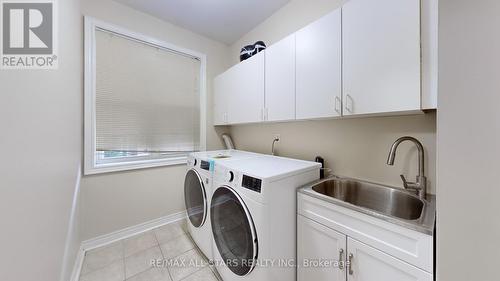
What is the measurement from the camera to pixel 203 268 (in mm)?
1595

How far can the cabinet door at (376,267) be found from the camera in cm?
77

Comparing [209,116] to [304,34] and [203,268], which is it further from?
[203,268]

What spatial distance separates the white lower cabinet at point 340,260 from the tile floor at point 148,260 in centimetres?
86

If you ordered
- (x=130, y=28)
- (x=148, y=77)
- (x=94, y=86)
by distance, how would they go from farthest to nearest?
(x=148, y=77) → (x=130, y=28) → (x=94, y=86)

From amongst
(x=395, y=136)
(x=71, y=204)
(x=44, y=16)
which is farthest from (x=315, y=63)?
(x=71, y=204)

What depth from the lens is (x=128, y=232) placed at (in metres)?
2.06

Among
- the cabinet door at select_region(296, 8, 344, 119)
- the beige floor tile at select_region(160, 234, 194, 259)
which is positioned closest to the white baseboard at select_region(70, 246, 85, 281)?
the beige floor tile at select_region(160, 234, 194, 259)

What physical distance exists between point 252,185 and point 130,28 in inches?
91.9

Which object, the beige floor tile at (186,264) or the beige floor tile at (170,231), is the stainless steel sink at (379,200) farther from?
the beige floor tile at (170,231)

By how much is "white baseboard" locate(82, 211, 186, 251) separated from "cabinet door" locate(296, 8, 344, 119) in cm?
216

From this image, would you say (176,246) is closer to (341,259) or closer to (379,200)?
(341,259)

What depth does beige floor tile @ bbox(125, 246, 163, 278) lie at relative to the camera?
1.56m

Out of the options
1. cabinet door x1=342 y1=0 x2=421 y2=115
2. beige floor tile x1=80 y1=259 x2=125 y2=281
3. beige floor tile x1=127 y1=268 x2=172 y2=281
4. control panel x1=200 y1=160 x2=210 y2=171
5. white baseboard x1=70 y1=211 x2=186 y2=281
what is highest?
cabinet door x1=342 y1=0 x2=421 y2=115

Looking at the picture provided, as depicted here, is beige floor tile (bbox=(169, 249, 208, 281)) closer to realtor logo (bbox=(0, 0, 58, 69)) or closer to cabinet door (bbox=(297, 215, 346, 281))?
cabinet door (bbox=(297, 215, 346, 281))
